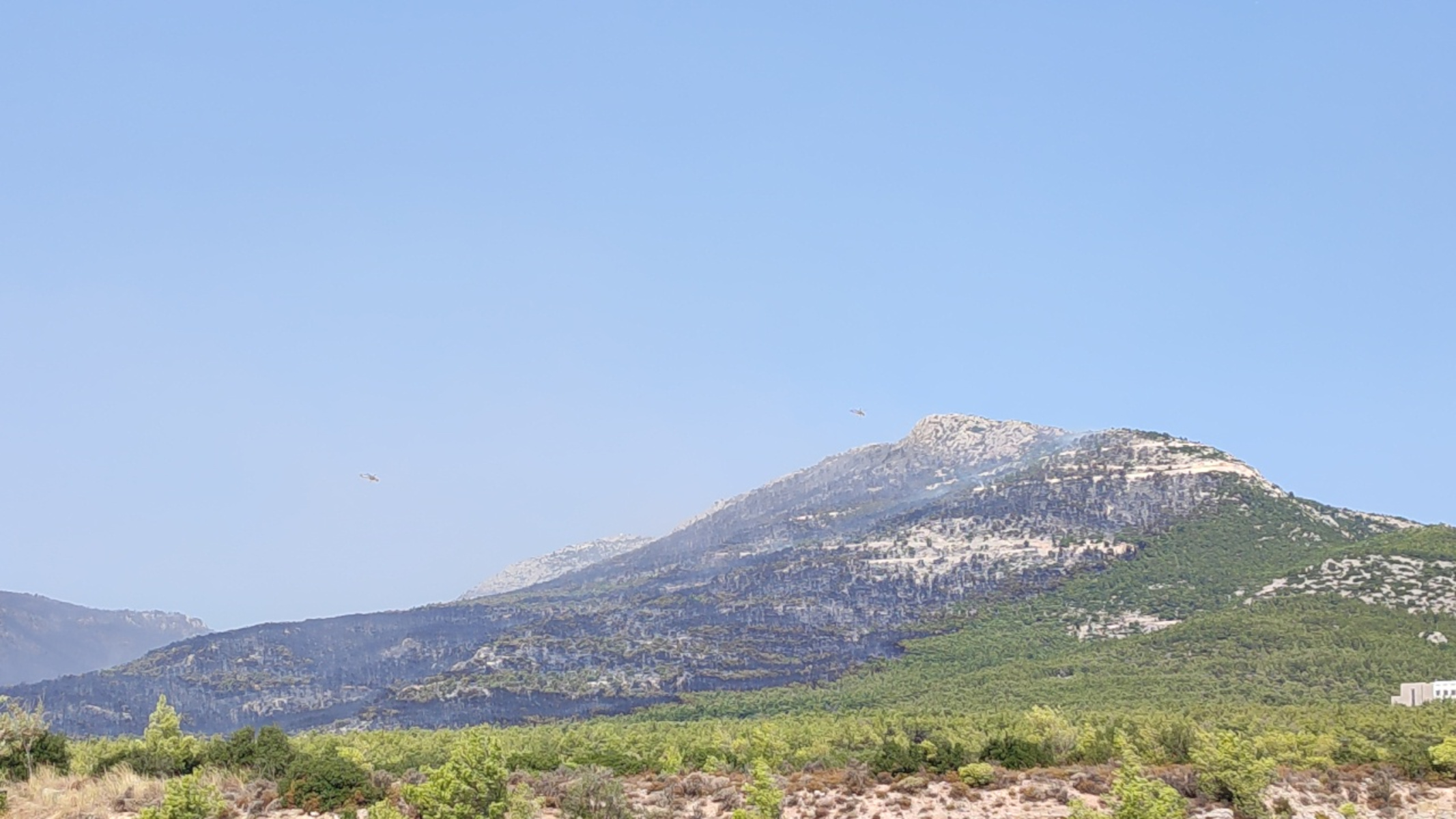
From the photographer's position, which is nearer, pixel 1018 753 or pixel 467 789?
pixel 467 789

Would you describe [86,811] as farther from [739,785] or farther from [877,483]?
[877,483]

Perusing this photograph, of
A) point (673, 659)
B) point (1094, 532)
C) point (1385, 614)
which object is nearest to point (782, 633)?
point (673, 659)

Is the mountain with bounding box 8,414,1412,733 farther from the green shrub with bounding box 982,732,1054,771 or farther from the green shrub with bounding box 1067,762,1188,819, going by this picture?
the green shrub with bounding box 1067,762,1188,819

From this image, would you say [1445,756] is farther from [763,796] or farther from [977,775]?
[763,796]

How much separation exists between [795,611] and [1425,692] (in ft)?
210

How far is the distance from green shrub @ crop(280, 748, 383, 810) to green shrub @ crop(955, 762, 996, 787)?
13.5 metres

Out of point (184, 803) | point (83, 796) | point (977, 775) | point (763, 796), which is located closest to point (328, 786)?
point (184, 803)

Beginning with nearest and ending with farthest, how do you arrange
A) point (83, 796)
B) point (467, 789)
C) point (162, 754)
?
point (467, 789), point (83, 796), point (162, 754)

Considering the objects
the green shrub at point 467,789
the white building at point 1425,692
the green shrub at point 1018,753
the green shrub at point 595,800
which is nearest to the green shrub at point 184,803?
the green shrub at point 467,789

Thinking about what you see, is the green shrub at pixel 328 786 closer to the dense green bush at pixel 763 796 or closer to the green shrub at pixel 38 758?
the green shrub at pixel 38 758

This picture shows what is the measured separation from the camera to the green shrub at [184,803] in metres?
23.8

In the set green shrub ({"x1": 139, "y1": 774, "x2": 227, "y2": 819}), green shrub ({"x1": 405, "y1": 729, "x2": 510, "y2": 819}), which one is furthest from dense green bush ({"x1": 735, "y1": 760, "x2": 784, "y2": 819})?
green shrub ({"x1": 139, "y1": 774, "x2": 227, "y2": 819})

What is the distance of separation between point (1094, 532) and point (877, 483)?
6298 cm

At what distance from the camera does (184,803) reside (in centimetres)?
2394
